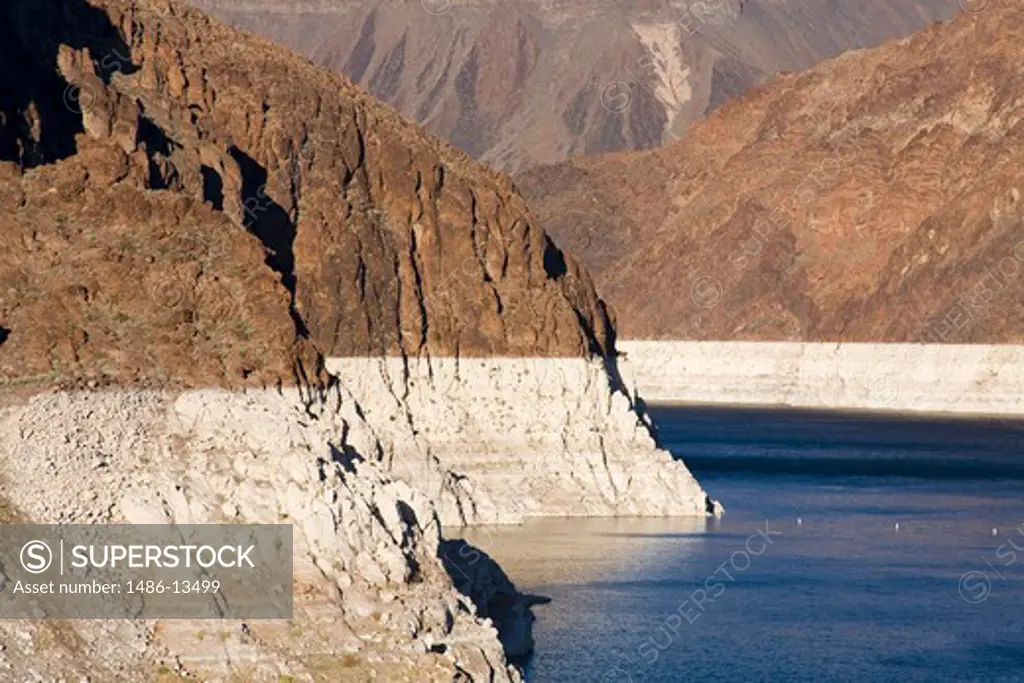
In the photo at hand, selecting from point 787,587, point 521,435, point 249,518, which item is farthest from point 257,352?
point 521,435

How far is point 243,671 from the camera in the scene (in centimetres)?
4925

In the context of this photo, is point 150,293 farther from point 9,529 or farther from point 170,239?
point 9,529

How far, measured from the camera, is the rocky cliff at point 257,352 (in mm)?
51281

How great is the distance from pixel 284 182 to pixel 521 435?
45.7 ft

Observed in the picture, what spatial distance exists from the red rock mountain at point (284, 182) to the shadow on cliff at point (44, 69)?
109 mm

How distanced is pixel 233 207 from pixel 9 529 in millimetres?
45305

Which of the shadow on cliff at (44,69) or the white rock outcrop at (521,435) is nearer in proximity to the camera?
the shadow on cliff at (44,69)

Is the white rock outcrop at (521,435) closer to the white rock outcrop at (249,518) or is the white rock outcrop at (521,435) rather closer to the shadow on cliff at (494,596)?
the shadow on cliff at (494,596)

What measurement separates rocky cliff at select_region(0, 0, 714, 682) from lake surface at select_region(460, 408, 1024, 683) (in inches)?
149

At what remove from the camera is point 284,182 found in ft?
346

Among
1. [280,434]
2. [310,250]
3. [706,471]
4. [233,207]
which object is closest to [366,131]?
[310,250]

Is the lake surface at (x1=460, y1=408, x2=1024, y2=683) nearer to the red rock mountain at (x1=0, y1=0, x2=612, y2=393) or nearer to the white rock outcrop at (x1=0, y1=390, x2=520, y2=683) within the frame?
the white rock outcrop at (x1=0, y1=390, x2=520, y2=683)

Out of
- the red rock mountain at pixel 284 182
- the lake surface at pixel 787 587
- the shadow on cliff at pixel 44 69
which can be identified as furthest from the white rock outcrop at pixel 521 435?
the shadow on cliff at pixel 44 69

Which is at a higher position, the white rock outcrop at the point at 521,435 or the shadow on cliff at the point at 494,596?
the white rock outcrop at the point at 521,435
